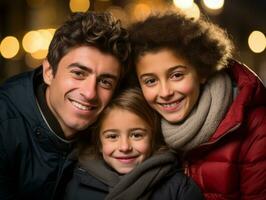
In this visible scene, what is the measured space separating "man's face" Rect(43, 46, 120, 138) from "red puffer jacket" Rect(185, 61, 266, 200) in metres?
0.79

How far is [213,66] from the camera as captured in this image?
3787mm

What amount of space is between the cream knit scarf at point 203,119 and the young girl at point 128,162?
0.12 meters

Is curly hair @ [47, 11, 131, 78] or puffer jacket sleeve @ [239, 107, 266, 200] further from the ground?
curly hair @ [47, 11, 131, 78]

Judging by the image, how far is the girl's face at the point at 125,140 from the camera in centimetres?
368

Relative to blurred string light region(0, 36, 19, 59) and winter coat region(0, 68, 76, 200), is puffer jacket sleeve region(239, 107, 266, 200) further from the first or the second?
blurred string light region(0, 36, 19, 59)

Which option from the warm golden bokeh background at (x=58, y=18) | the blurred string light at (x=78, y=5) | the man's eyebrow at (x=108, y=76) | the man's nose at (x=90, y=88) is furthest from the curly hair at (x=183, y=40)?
the blurred string light at (x=78, y=5)

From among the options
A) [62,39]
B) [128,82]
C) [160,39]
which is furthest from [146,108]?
[62,39]

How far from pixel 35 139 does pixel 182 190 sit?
1107mm

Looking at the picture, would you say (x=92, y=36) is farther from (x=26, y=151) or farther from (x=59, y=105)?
(x=26, y=151)

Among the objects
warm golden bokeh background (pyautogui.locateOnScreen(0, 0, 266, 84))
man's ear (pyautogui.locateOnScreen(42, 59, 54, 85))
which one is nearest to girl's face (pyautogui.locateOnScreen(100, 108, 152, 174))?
man's ear (pyautogui.locateOnScreen(42, 59, 54, 85))

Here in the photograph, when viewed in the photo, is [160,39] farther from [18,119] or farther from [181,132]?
[18,119]

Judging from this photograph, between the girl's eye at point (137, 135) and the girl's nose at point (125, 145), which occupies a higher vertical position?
the girl's eye at point (137, 135)

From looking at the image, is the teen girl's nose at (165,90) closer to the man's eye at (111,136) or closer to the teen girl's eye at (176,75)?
the teen girl's eye at (176,75)

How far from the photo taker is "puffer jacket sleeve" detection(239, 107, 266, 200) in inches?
141
